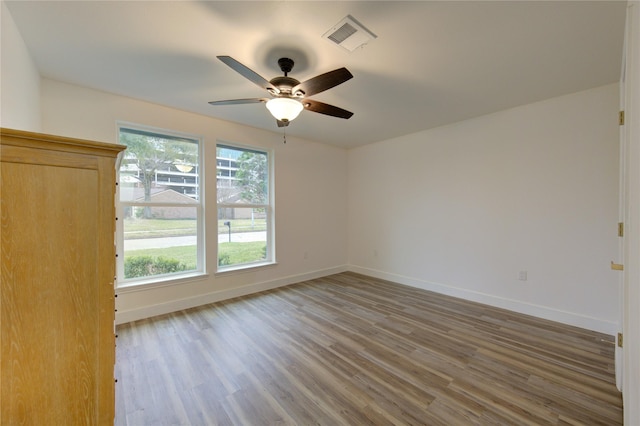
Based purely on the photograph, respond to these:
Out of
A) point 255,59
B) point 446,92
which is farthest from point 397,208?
point 255,59

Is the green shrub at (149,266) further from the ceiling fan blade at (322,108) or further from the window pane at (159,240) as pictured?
the ceiling fan blade at (322,108)

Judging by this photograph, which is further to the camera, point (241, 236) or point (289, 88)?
point (241, 236)

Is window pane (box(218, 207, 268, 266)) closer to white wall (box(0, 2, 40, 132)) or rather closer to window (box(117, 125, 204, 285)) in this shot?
window (box(117, 125, 204, 285))

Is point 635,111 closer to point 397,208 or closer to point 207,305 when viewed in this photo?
point 397,208

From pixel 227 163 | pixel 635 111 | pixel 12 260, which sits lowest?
pixel 12 260

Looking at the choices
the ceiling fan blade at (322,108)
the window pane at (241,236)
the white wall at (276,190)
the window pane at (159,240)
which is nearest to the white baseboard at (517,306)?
the white wall at (276,190)

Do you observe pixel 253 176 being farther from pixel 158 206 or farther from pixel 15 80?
pixel 15 80

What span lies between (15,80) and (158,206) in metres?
1.66

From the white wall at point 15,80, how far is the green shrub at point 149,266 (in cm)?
162

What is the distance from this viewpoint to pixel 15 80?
1800mm

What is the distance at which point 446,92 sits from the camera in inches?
108

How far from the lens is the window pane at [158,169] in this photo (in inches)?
119

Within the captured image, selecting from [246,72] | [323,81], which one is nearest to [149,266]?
[246,72]

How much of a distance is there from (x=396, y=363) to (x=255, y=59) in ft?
9.48
